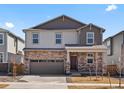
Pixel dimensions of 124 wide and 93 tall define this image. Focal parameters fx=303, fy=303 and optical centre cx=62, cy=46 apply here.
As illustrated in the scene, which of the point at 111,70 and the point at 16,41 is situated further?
the point at 16,41

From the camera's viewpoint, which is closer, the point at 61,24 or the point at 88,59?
the point at 88,59

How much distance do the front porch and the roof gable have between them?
12.8 feet

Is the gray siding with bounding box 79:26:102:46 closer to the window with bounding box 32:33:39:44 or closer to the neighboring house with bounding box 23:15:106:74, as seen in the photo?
the neighboring house with bounding box 23:15:106:74

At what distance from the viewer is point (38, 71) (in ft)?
122

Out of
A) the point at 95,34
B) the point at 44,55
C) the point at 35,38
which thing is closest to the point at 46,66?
the point at 44,55

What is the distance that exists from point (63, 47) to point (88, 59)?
3.55 meters

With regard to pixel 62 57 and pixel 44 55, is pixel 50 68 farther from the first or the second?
pixel 62 57

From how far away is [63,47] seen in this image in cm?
3791

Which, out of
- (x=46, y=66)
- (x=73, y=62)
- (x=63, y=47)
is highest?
(x=63, y=47)

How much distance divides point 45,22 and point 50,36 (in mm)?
1945

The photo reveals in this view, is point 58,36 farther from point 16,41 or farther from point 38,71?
point 16,41

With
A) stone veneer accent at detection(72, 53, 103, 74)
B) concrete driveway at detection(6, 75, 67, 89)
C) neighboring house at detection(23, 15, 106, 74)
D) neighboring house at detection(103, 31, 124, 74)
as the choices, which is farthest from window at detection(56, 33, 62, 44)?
concrete driveway at detection(6, 75, 67, 89)

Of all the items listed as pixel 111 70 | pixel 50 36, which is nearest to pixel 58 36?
pixel 50 36

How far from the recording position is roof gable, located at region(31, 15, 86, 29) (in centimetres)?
3861
